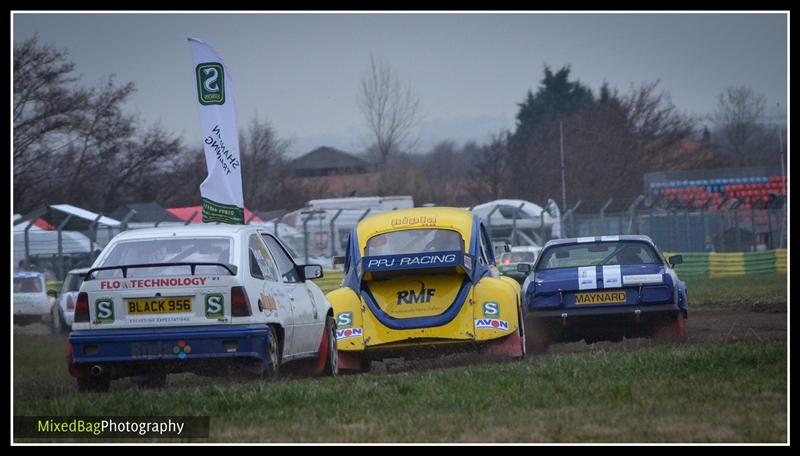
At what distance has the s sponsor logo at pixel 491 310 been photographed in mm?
13383

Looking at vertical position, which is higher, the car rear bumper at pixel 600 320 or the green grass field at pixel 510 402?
the green grass field at pixel 510 402

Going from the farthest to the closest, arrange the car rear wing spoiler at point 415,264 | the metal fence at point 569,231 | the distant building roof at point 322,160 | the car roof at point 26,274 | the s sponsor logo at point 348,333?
the distant building roof at point 322,160
the metal fence at point 569,231
the car roof at point 26,274
the s sponsor logo at point 348,333
the car rear wing spoiler at point 415,264

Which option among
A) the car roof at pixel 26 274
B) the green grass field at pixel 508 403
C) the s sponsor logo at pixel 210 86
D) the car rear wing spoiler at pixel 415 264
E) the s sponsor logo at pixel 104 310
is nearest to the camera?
the green grass field at pixel 508 403

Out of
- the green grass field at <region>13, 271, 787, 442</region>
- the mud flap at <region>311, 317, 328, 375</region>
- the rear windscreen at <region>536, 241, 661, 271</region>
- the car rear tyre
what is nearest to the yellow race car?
the mud flap at <region>311, 317, 328, 375</region>

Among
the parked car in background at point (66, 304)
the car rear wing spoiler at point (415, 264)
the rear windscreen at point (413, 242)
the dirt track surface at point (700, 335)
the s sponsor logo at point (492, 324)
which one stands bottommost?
the dirt track surface at point (700, 335)

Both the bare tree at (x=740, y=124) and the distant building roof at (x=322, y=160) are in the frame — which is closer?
the bare tree at (x=740, y=124)

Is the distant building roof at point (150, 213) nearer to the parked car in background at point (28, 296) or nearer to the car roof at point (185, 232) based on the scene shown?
the parked car in background at point (28, 296)

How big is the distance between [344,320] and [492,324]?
150 cm

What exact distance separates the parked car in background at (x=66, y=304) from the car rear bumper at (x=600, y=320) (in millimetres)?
6544

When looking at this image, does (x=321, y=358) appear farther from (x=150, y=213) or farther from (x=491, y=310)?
(x=150, y=213)

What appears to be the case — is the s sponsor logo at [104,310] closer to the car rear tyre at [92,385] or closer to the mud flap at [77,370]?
the mud flap at [77,370]

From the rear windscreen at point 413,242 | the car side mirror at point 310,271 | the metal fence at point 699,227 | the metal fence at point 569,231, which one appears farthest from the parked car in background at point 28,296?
the metal fence at point 699,227
